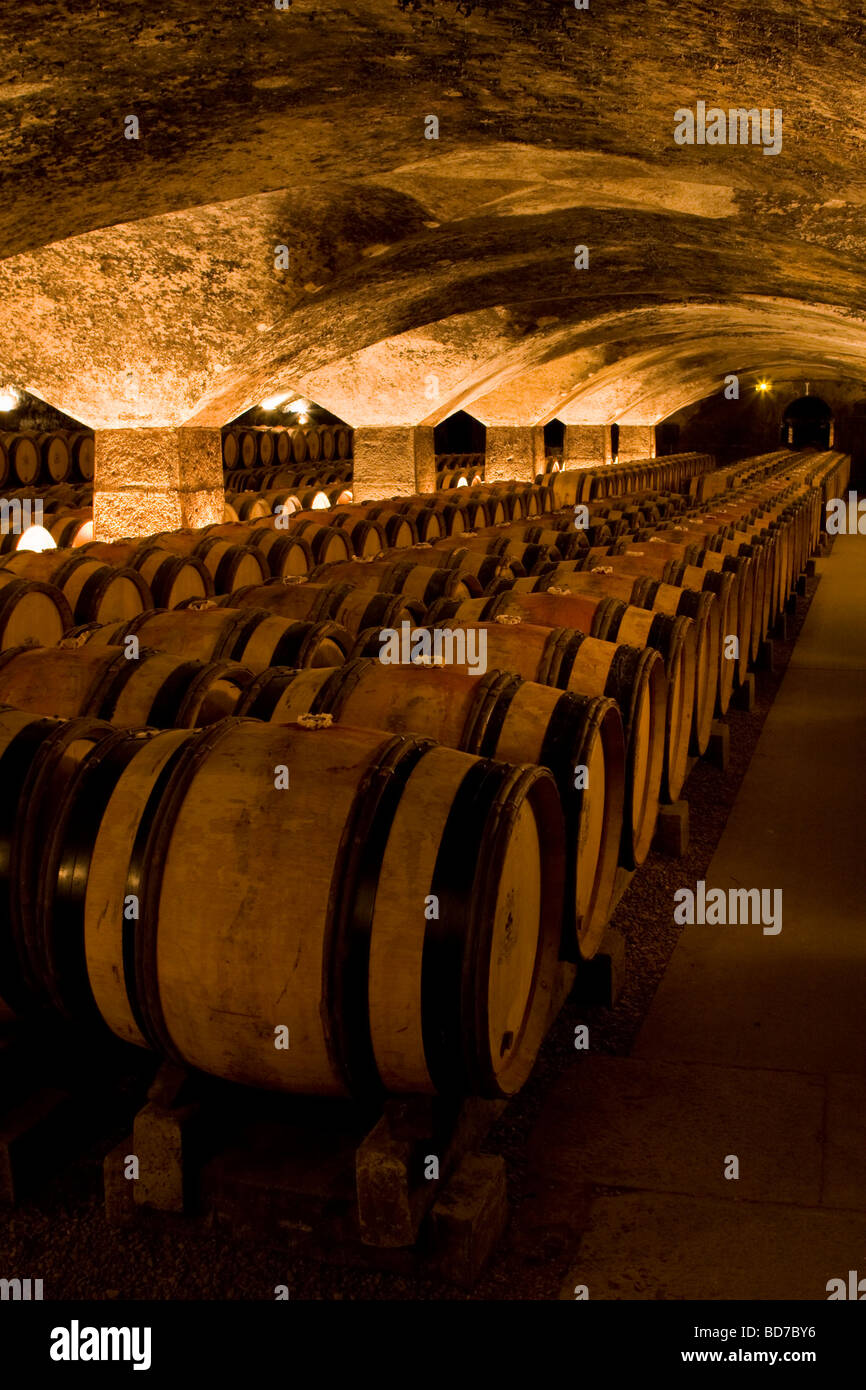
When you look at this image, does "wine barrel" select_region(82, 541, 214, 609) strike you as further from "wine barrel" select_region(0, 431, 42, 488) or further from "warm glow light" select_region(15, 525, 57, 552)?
"wine barrel" select_region(0, 431, 42, 488)

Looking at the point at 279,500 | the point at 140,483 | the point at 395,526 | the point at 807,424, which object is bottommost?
the point at 395,526

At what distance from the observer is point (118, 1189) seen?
2.30 meters

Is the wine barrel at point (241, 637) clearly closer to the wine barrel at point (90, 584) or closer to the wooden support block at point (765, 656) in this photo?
the wine barrel at point (90, 584)

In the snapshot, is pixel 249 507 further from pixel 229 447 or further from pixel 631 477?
pixel 631 477

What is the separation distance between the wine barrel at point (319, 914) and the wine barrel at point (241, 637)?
1.56m

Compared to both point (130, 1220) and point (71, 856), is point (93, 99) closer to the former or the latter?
point (71, 856)

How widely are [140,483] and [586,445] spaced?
15.3 metres

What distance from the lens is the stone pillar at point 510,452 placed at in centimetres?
1823

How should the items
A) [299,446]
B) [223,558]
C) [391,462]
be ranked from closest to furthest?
[223,558] → [391,462] → [299,446]

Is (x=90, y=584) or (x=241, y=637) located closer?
(x=241, y=637)

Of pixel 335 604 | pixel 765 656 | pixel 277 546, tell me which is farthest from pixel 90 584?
pixel 765 656

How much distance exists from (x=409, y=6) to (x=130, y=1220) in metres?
3.58

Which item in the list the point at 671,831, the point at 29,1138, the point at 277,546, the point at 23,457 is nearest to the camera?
the point at 29,1138

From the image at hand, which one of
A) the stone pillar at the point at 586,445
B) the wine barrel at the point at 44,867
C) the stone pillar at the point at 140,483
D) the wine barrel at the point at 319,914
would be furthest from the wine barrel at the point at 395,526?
the stone pillar at the point at 586,445
